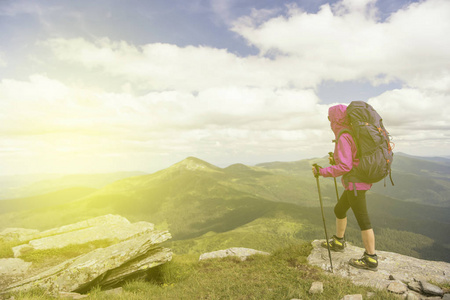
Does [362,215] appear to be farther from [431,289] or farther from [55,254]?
[55,254]

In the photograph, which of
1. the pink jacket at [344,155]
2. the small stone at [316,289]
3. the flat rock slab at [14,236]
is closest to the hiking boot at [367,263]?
the small stone at [316,289]

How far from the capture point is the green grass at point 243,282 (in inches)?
289

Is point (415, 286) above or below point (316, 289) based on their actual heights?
below

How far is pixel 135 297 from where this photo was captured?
28.1 feet

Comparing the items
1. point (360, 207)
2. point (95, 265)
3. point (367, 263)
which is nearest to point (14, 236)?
point (95, 265)

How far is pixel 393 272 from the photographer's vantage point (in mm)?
8422

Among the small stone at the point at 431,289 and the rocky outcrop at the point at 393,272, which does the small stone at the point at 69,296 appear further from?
the small stone at the point at 431,289

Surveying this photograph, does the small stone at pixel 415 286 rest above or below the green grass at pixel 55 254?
below

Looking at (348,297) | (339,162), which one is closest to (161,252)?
(348,297)

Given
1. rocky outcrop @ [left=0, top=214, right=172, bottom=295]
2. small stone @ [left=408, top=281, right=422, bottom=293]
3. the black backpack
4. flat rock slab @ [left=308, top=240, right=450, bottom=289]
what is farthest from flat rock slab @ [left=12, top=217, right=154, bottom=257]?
small stone @ [left=408, top=281, right=422, bottom=293]

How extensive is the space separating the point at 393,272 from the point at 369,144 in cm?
510

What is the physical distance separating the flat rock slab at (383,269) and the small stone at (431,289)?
0.61 meters

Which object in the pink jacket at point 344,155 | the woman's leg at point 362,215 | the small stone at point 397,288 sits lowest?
the small stone at point 397,288

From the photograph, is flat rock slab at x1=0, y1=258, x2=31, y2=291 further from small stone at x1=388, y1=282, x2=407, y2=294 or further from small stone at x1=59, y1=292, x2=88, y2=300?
small stone at x1=388, y1=282, x2=407, y2=294
